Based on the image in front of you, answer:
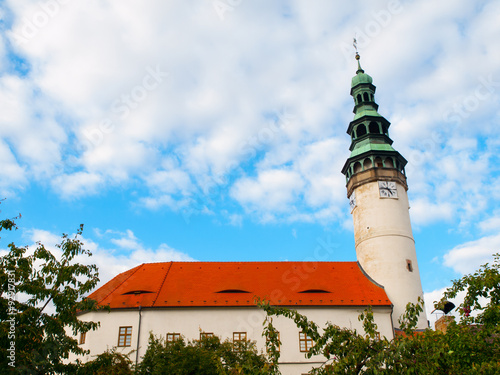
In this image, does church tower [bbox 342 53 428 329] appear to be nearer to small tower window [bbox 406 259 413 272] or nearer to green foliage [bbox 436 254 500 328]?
small tower window [bbox 406 259 413 272]

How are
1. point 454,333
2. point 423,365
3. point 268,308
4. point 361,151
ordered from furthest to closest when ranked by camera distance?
point 361,151
point 454,333
point 268,308
point 423,365

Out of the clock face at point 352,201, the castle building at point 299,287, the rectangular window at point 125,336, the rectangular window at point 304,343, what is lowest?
the rectangular window at point 304,343

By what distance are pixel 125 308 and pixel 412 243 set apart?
20.3 meters

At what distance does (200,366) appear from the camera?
18.1 meters

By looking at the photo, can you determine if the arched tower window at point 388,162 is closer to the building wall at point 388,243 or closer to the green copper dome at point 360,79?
the building wall at point 388,243

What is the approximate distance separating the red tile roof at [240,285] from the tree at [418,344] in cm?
1507

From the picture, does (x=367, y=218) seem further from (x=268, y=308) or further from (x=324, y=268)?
(x=268, y=308)

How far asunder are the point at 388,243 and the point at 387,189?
4.10 m

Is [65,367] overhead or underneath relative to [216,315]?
underneath

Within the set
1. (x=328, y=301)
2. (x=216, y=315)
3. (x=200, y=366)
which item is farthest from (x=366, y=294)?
(x=200, y=366)

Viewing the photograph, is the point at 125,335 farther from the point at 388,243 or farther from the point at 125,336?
the point at 388,243

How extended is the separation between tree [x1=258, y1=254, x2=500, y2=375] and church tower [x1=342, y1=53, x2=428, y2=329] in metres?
16.5

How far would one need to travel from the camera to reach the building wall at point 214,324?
25.7 metres

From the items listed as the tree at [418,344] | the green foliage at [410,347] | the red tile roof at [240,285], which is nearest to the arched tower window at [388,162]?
the red tile roof at [240,285]
